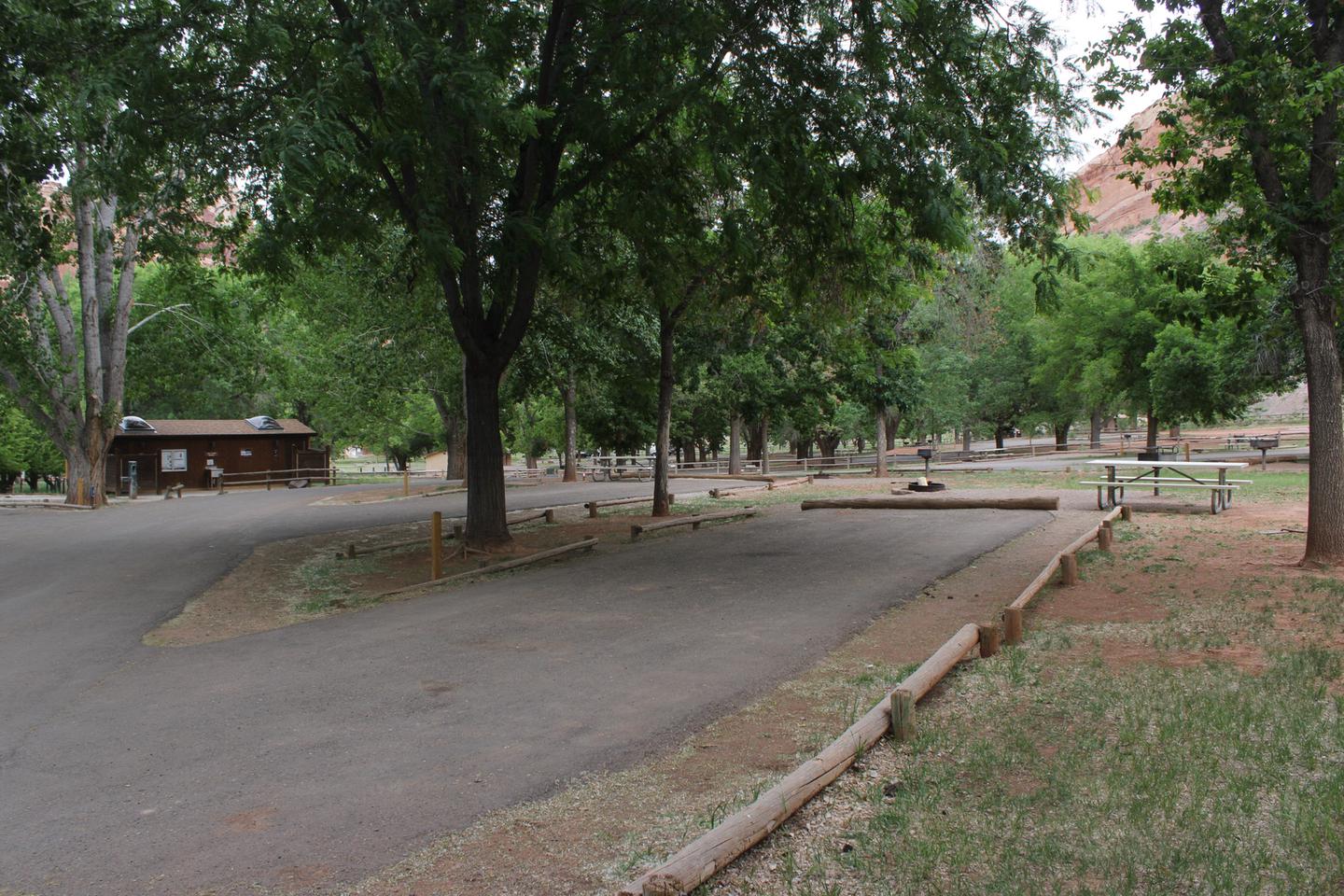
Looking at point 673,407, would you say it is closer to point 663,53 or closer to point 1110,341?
point 1110,341

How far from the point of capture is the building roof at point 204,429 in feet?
106

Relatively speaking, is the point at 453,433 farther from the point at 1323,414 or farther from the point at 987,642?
the point at 987,642

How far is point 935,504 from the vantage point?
18125 millimetres

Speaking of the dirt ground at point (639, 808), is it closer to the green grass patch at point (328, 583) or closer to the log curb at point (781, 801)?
the log curb at point (781, 801)

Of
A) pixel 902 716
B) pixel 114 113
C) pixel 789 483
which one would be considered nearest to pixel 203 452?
pixel 789 483

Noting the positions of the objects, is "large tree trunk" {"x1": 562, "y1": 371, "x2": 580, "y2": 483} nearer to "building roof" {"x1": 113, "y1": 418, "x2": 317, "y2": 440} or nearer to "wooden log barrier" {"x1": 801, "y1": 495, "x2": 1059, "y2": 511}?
"wooden log barrier" {"x1": 801, "y1": 495, "x2": 1059, "y2": 511}

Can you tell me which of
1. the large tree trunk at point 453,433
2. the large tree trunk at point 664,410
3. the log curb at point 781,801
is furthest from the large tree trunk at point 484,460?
the large tree trunk at point 453,433

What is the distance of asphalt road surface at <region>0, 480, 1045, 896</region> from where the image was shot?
390cm

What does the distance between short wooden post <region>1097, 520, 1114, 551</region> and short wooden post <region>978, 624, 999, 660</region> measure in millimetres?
6109

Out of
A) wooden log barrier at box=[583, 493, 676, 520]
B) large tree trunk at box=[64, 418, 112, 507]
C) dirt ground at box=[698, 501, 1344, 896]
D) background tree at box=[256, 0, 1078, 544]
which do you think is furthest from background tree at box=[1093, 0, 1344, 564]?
large tree trunk at box=[64, 418, 112, 507]

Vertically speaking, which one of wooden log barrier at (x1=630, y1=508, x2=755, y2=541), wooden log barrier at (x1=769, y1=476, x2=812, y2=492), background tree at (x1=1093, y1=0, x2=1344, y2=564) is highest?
background tree at (x1=1093, y1=0, x2=1344, y2=564)

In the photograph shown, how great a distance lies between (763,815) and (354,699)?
3590 millimetres

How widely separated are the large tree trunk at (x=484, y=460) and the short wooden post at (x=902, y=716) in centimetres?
976

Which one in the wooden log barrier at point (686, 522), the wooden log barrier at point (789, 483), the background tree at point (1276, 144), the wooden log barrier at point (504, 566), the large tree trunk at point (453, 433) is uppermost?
the background tree at point (1276, 144)
